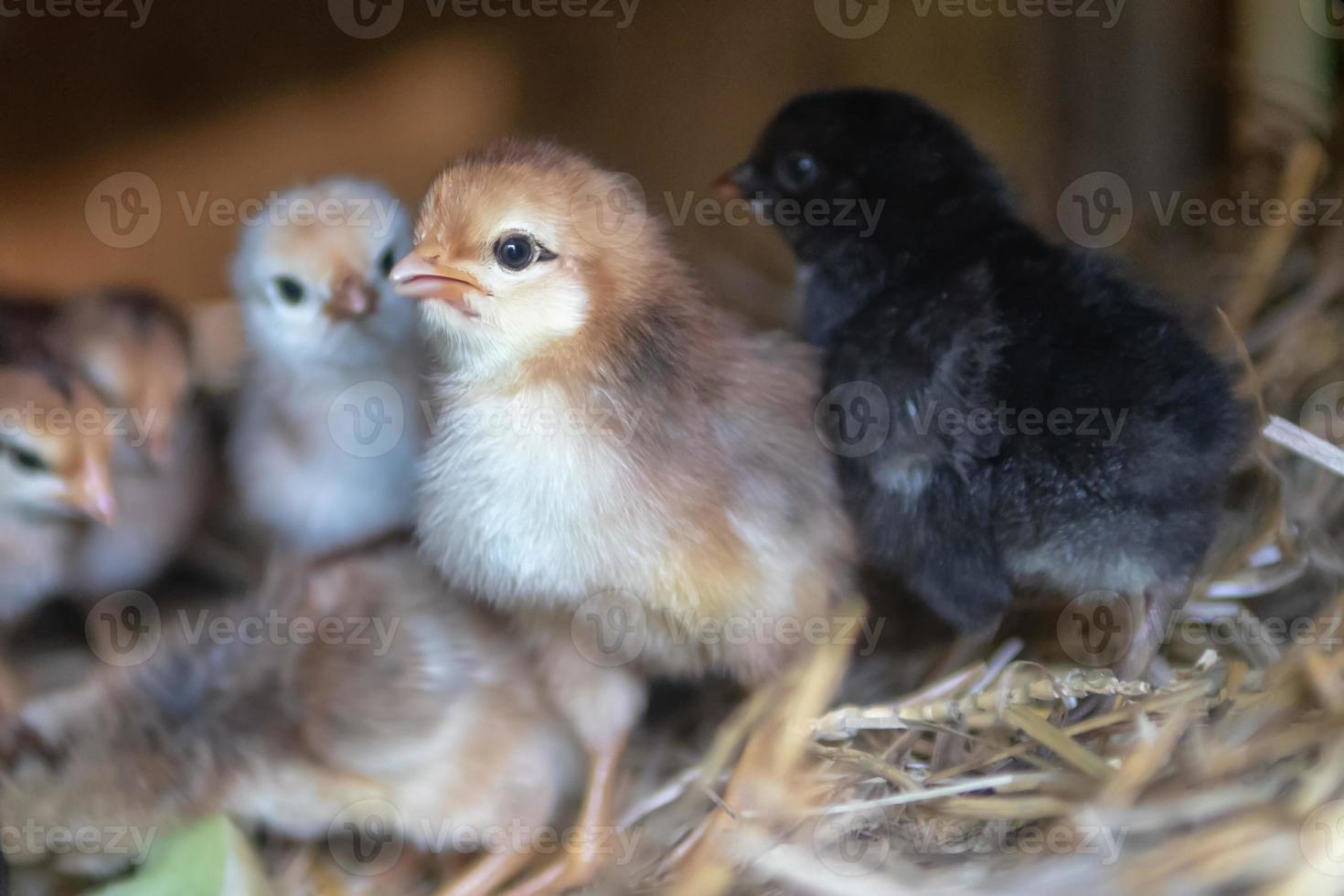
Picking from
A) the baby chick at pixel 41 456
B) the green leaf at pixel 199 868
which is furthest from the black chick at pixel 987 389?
the baby chick at pixel 41 456

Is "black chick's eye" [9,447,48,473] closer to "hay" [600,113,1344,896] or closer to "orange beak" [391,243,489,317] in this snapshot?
"orange beak" [391,243,489,317]

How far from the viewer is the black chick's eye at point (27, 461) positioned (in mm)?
1216

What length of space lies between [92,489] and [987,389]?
0.99 meters

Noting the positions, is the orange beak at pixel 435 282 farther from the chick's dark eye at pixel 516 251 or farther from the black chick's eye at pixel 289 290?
the black chick's eye at pixel 289 290

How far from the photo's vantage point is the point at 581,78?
6.19ft

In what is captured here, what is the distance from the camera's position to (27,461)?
4.02 ft

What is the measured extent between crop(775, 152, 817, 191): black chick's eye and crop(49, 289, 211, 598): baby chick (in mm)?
813

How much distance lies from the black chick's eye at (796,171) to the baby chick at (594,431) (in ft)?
0.72

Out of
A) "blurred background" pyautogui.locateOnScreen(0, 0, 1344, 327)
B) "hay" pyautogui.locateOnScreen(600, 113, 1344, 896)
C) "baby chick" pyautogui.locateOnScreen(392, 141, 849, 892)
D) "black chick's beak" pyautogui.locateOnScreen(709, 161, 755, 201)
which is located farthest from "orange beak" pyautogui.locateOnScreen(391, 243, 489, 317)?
"blurred background" pyautogui.locateOnScreen(0, 0, 1344, 327)

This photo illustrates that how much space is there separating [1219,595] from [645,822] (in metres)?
0.72

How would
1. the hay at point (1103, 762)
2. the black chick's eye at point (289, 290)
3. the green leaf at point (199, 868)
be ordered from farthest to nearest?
the black chick's eye at point (289, 290) → the green leaf at point (199, 868) → the hay at point (1103, 762)

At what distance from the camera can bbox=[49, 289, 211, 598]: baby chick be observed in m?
1.33

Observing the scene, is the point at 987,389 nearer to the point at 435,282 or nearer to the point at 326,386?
the point at 435,282

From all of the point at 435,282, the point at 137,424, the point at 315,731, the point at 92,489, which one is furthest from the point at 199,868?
the point at 435,282
